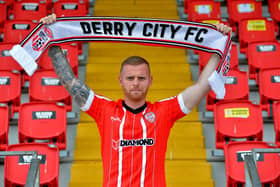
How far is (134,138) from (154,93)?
3428 millimetres

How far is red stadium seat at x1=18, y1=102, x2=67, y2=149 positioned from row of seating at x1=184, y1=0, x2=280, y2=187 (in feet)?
4.57

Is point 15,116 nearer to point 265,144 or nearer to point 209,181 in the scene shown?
point 209,181

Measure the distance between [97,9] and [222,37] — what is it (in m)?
5.21

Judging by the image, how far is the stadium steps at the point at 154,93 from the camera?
461 cm

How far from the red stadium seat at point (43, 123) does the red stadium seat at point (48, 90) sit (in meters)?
0.35

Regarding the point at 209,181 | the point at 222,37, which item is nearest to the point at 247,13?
the point at 209,181

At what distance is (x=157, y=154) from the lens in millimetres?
2232

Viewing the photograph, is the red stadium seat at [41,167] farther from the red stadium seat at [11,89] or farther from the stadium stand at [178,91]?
the red stadium seat at [11,89]

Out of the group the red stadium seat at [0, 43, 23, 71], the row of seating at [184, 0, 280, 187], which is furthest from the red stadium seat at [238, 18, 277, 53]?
the red stadium seat at [0, 43, 23, 71]

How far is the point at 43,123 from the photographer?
480cm

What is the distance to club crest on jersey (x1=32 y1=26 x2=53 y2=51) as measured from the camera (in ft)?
8.03

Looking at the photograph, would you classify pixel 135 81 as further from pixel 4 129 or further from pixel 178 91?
pixel 178 91

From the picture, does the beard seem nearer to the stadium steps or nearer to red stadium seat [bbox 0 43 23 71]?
the stadium steps

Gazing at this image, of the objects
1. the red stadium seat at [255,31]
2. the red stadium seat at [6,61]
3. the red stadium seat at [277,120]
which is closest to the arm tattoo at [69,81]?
the red stadium seat at [277,120]
